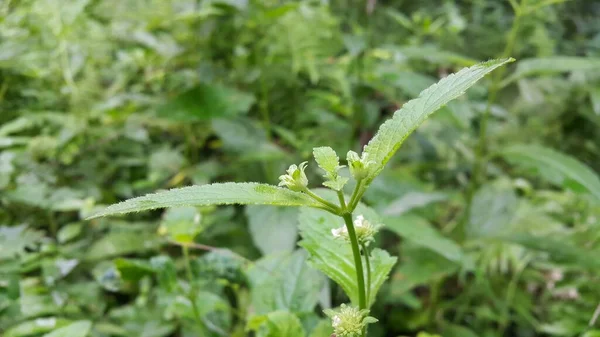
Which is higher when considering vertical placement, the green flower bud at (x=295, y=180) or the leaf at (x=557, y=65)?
the leaf at (x=557, y=65)

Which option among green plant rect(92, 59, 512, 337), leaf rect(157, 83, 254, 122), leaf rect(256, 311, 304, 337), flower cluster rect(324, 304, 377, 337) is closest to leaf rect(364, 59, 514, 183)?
green plant rect(92, 59, 512, 337)

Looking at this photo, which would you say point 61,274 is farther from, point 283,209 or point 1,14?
point 1,14

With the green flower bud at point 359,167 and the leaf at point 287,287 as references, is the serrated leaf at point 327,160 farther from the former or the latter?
the leaf at point 287,287

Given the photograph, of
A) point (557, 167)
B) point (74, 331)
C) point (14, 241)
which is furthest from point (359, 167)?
point (557, 167)

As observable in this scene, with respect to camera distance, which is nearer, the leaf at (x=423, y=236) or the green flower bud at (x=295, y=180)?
the green flower bud at (x=295, y=180)

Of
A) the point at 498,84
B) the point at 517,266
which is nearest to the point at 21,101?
the point at 498,84

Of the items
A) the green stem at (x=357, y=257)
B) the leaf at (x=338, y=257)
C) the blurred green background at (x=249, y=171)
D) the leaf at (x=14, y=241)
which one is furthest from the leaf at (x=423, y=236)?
the leaf at (x=14, y=241)

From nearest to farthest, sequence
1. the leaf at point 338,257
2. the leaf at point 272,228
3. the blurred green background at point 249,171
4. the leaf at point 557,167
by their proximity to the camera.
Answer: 1. the leaf at point 338,257
2. the blurred green background at point 249,171
3. the leaf at point 557,167
4. the leaf at point 272,228
